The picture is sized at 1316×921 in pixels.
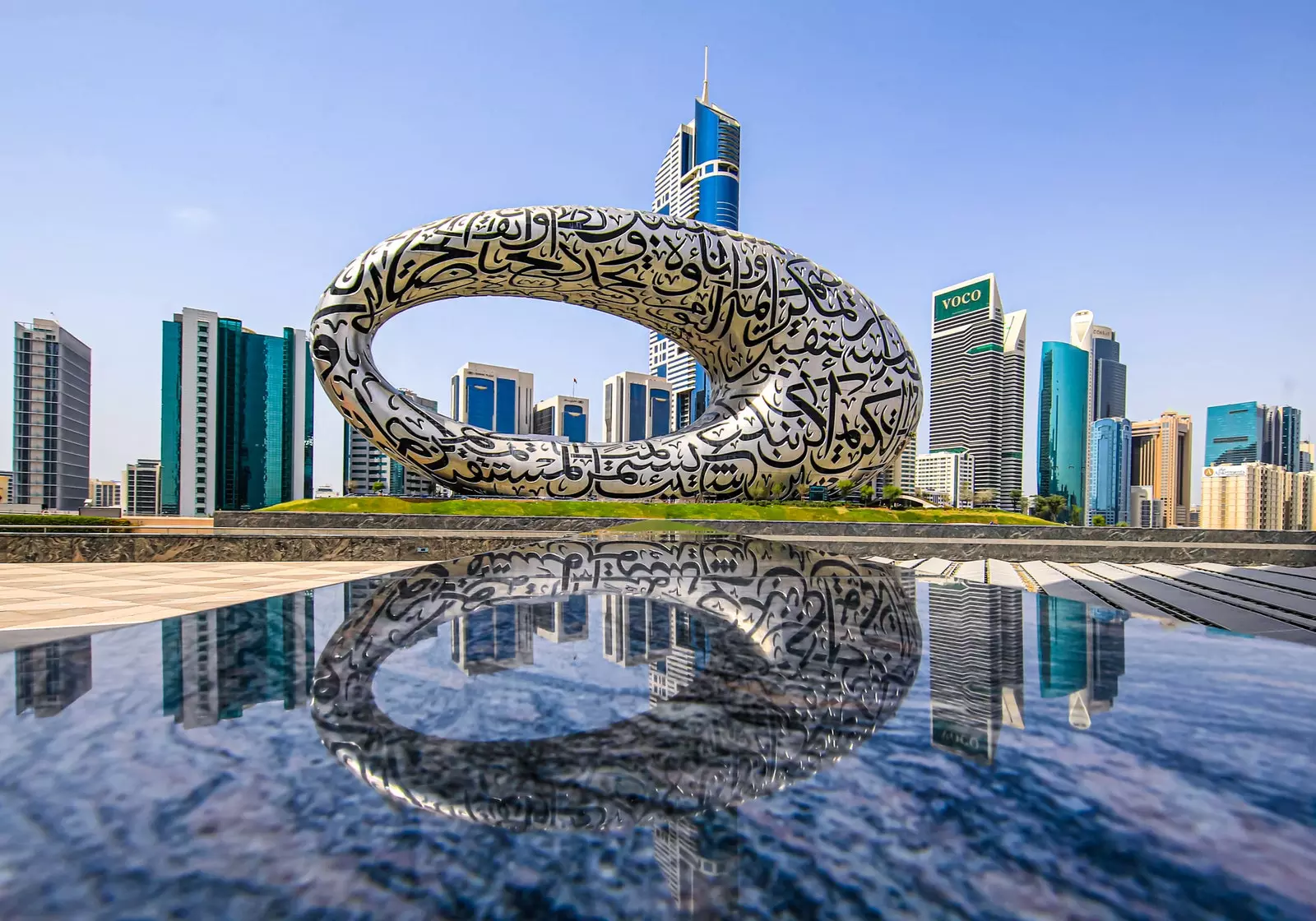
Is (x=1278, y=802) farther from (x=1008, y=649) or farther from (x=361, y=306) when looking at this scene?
(x=361, y=306)

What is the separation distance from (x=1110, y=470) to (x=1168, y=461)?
6.30 metres

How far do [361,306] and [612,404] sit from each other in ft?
264

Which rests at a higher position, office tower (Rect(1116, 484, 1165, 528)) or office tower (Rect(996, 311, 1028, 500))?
office tower (Rect(996, 311, 1028, 500))

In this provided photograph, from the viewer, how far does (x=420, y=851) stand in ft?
3.05

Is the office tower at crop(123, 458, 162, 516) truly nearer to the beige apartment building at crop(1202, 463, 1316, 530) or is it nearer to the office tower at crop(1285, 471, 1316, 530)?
the beige apartment building at crop(1202, 463, 1316, 530)

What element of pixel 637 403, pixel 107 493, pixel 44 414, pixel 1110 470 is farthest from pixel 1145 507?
pixel 107 493

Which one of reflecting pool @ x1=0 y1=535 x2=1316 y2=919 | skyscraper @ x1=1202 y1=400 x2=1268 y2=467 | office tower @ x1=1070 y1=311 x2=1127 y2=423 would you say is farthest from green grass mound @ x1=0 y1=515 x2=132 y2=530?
skyscraper @ x1=1202 y1=400 x2=1268 y2=467

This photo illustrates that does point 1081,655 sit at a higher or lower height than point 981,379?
lower

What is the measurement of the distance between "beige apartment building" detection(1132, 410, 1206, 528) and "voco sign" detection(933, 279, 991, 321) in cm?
3091

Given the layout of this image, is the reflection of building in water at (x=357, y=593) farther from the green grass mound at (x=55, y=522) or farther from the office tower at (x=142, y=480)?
the office tower at (x=142, y=480)

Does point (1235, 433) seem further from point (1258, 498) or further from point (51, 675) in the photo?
point (51, 675)

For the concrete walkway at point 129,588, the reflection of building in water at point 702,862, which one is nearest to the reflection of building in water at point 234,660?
the reflection of building in water at point 702,862

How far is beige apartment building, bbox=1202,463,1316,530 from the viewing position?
58750mm

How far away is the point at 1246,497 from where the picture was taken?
2379 inches
